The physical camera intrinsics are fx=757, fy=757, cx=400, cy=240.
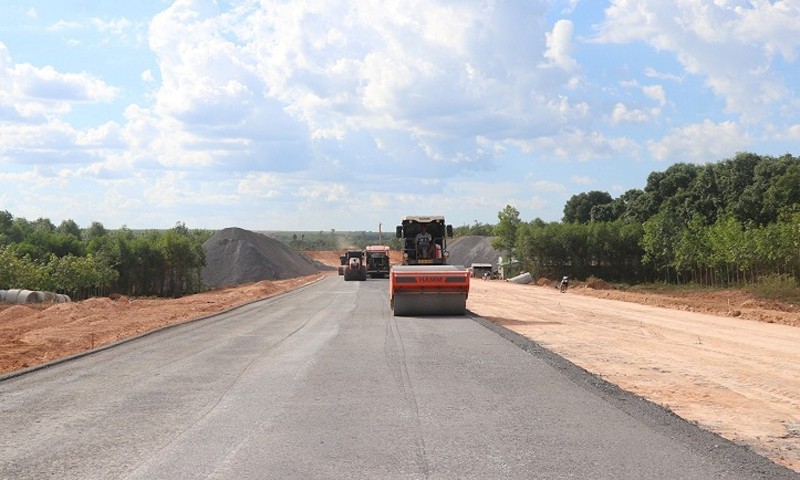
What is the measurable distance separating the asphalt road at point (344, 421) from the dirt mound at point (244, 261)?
71.6 m

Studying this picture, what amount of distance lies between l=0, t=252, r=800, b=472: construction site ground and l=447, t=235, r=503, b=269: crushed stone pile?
70.3m

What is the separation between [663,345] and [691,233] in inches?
1779

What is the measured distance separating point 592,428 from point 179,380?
6.50m

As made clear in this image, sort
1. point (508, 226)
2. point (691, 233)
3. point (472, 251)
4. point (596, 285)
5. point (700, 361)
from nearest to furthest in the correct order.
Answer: point (700, 361) < point (596, 285) < point (691, 233) < point (508, 226) < point (472, 251)

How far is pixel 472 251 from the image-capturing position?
4464 inches

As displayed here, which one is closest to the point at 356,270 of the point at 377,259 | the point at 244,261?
the point at 377,259

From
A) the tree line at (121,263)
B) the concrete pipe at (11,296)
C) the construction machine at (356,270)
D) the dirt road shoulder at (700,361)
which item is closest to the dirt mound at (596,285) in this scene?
the construction machine at (356,270)

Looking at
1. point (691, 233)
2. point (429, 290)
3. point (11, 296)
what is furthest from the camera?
point (691, 233)

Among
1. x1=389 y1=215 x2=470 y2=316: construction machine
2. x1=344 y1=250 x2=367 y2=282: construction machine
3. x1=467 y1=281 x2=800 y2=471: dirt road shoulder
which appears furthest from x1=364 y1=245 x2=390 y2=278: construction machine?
x1=389 y1=215 x2=470 y2=316: construction machine

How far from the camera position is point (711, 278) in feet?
191

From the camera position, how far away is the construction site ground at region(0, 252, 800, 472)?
31.8 ft

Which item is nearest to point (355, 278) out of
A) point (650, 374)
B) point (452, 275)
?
point (452, 275)

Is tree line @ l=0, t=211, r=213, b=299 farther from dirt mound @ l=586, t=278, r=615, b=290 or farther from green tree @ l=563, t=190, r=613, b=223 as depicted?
green tree @ l=563, t=190, r=613, b=223

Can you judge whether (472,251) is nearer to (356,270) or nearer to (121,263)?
(356,270)
